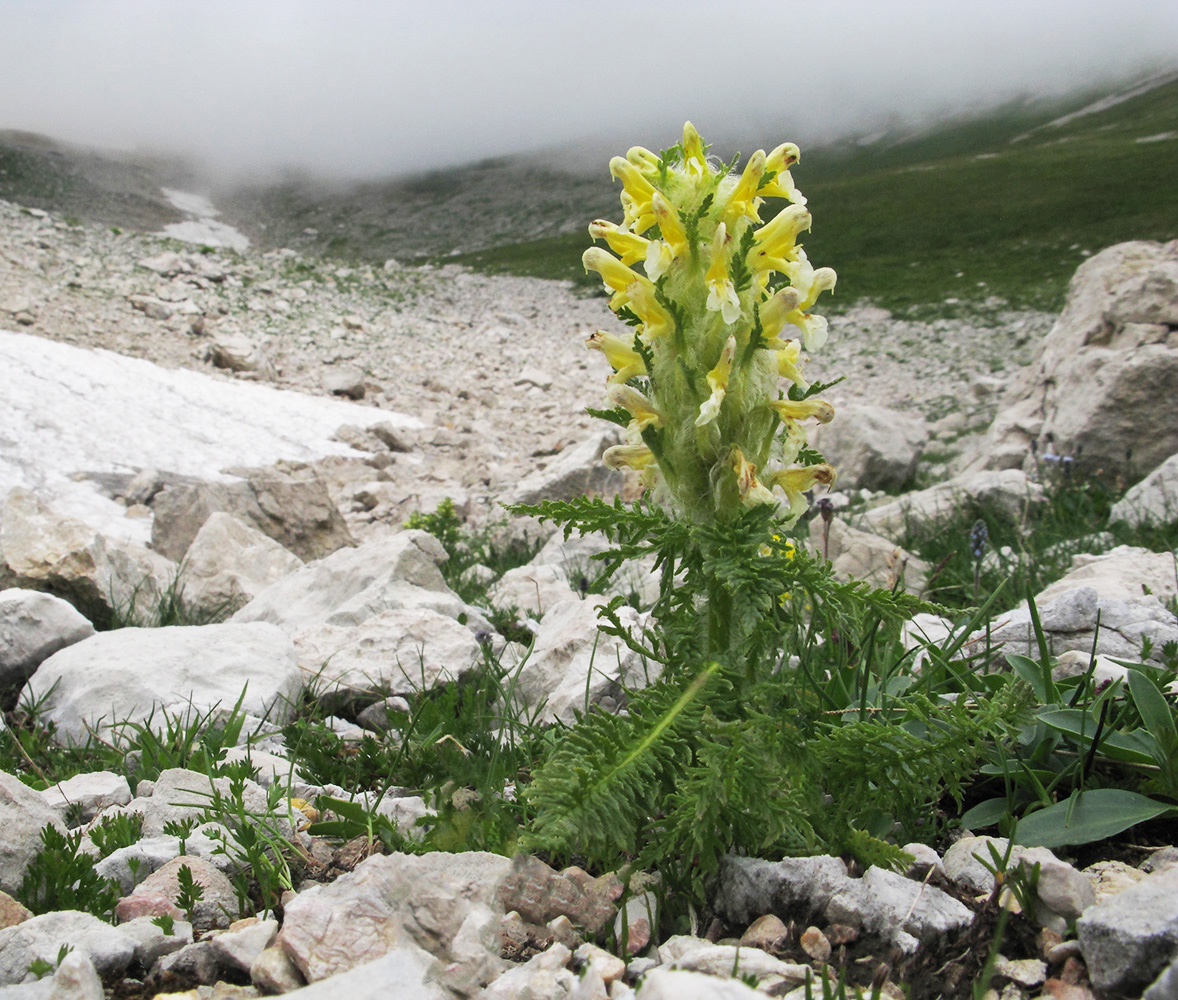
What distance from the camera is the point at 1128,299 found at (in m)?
9.62

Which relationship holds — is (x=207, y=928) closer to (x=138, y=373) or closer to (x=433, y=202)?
(x=138, y=373)

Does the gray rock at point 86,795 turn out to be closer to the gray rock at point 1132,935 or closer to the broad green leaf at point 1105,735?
the gray rock at point 1132,935

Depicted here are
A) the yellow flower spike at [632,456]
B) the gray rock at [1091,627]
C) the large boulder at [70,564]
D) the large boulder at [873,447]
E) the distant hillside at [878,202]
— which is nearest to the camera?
the yellow flower spike at [632,456]

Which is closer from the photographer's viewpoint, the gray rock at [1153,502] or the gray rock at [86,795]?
the gray rock at [86,795]

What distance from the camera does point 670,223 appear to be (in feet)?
7.17

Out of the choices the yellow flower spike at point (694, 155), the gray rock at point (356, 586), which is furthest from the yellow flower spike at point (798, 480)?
the gray rock at point (356, 586)

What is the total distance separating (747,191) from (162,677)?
333cm

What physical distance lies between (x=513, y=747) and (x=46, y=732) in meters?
2.27

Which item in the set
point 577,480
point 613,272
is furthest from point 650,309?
point 577,480

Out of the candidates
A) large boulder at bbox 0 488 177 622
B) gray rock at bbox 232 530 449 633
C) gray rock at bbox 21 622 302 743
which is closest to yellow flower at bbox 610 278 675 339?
gray rock at bbox 21 622 302 743

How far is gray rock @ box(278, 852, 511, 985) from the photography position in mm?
A: 1830

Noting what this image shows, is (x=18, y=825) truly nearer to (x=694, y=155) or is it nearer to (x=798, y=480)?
(x=798, y=480)

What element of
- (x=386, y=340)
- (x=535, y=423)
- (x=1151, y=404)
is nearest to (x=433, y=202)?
(x=386, y=340)

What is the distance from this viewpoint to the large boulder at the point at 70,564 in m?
5.51
